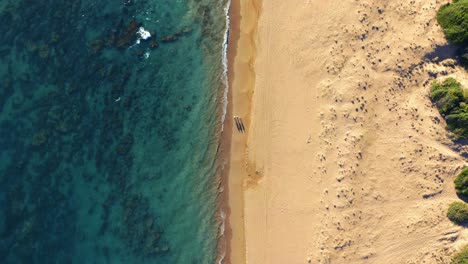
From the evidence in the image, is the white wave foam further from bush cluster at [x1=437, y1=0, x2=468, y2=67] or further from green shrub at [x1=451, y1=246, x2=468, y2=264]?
green shrub at [x1=451, y1=246, x2=468, y2=264]

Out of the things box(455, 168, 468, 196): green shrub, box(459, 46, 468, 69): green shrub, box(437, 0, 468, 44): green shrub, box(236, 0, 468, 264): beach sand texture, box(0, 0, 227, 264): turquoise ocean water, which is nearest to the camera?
box(437, 0, 468, 44): green shrub

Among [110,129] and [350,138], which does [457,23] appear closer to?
[350,138]

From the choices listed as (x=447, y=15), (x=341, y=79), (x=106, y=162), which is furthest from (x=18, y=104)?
(x=447, y=15)

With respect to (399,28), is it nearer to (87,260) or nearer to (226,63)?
(226,63)

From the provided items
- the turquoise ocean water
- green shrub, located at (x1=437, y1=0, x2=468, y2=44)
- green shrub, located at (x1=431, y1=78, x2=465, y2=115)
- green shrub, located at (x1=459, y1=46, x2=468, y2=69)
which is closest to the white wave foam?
the turquoise ocean water

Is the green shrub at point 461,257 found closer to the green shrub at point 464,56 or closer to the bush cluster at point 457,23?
the green shrub at point 464,56

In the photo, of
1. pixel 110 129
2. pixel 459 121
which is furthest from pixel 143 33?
pixel 459 121
